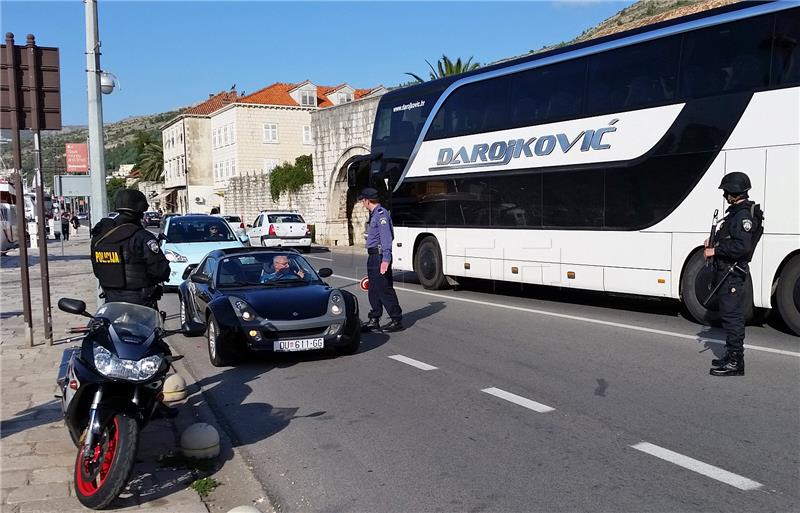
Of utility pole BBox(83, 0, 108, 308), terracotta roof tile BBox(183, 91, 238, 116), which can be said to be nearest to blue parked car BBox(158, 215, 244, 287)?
utility pole BBox(83, 0, 108, 308)

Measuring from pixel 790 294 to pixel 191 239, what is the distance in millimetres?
12076

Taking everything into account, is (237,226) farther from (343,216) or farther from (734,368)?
(734,368)

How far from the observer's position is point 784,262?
9.38 m

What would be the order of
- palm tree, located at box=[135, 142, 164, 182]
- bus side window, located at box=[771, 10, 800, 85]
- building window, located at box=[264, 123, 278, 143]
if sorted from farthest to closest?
palm tree, located at box=[135, 142, 164, 182], building window, located at box=[264, 123, 278, 143], bus side window, located at box=[771, 10, 800, 85]

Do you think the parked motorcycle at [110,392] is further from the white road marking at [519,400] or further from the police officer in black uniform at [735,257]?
the police officer in black uniform at [735,257]

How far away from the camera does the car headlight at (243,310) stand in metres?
8.18

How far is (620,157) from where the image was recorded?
37.1 feet

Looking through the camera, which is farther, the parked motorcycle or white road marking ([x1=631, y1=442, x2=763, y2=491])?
white road marking ([x1=631, y1=442, x2=763, y2=491])

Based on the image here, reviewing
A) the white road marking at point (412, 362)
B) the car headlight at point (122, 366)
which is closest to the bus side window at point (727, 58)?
the white road marking at point (412, 362)

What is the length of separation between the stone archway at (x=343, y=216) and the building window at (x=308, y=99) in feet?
106

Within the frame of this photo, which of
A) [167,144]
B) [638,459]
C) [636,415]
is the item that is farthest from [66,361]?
[167,144]

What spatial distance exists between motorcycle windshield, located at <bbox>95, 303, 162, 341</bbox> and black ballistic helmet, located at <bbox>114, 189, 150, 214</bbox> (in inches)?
35.2

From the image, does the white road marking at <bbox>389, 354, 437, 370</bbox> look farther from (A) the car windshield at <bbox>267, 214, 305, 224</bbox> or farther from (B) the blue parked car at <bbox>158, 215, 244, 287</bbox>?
(A) the car windshield at <bbox>267, 214, 305, 224</bbox>

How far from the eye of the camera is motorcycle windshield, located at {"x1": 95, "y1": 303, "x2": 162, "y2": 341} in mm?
4770
